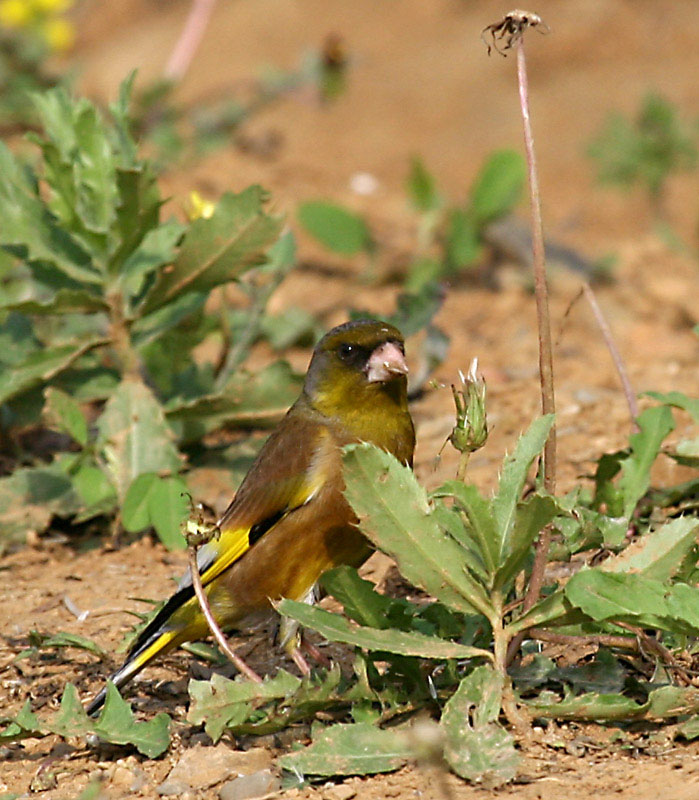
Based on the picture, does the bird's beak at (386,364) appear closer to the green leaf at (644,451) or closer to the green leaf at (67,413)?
the green leaf at (644,451)

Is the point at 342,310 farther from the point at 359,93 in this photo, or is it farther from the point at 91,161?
the point at 359,93

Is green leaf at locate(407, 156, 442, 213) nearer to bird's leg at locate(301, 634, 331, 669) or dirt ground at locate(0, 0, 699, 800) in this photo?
dirt ground at locate(0, 0, 699, 800)

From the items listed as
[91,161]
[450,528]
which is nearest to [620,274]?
[91,161]

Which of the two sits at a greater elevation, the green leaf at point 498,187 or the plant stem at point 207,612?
the green leaf at point 498,187

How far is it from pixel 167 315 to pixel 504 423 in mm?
1511

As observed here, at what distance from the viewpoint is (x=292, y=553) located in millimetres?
3975

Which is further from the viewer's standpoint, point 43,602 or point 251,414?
point 251,414

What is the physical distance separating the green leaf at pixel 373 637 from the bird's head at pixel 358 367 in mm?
1050

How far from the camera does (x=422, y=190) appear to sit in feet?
25.7

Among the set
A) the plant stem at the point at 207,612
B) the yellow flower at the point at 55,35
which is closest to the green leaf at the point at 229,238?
the plant stem at the point at 207,612

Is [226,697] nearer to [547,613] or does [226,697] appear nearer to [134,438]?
[547,613]

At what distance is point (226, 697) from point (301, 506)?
2.59ft

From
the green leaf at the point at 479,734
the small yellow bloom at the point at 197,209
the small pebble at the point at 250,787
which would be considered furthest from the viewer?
the small yellow bloom at the point at 197,209

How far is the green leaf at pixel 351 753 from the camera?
3.19m
